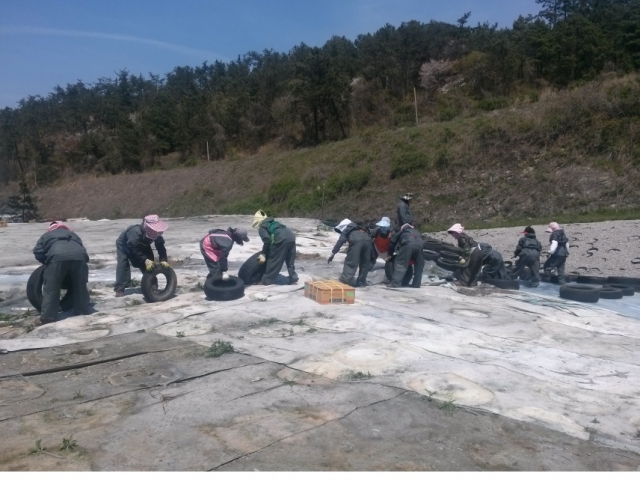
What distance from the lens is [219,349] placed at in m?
8.07

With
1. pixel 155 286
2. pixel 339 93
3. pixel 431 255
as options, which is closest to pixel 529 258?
pixel 431 255

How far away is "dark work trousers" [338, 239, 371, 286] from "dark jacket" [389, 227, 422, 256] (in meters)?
0.65

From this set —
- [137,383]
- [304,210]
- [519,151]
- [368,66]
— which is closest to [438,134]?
[519,151]

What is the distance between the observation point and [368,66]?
52594 millimetres

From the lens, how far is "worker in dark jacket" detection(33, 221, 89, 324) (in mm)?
9633

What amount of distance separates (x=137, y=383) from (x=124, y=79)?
8253 cm

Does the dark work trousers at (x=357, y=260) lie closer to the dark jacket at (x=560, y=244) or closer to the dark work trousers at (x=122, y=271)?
the dark work trousers at (x=122, y=271)

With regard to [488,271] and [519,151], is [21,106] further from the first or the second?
[488,271]

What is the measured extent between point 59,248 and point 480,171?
23.9 meters

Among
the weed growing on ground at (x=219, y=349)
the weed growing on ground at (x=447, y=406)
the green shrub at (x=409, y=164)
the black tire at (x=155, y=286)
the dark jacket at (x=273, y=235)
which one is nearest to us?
the weed growing on ground at (x=447, y=406)

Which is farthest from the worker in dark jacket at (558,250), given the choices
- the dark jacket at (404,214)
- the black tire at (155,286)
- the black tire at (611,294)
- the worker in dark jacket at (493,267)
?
the black tire at (155,286)

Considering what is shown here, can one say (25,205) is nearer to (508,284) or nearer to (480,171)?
(480,171)

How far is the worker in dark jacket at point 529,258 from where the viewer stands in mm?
13586

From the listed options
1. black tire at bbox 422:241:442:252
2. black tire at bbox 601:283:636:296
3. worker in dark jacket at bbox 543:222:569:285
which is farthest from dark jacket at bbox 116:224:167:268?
black tire at bbox 601:283:636:296
